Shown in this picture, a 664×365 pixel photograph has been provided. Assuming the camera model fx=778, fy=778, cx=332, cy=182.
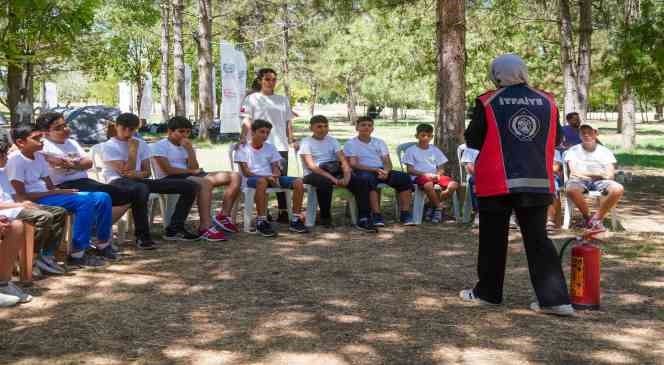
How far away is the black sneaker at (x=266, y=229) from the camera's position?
25.7 feet

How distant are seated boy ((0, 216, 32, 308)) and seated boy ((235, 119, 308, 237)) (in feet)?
9.78

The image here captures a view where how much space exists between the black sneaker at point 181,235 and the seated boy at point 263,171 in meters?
0.74

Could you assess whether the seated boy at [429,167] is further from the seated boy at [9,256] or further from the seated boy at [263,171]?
the seated boy at [9,256]

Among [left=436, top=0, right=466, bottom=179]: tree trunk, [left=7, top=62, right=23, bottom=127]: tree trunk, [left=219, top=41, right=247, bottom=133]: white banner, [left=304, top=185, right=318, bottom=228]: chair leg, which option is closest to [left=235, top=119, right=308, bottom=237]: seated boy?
[left=304, top=185, right=318, bottom=228]: chair leg

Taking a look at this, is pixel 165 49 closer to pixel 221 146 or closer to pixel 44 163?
pixel 221 146

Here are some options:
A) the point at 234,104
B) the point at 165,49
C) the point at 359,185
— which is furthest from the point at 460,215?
the point at 165,49

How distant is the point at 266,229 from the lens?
783 cm

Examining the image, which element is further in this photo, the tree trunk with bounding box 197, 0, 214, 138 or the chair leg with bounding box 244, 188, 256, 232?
the tree trunk with bounding box 197, 0, 214, 138

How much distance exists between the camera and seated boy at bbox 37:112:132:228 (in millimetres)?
6570

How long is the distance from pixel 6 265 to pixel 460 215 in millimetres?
5271

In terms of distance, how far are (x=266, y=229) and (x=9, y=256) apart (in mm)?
2967

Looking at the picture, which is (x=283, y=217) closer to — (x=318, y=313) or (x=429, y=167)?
(x=429, y=167)

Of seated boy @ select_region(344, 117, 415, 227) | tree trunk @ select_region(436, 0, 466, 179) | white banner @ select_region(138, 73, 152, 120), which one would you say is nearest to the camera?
seated boy @ select_region(344, 117, 415, 227)

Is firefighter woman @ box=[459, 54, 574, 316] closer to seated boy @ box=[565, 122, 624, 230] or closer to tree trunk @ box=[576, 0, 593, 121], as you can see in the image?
seated boy @ box=[565, 122, 624, 230]
